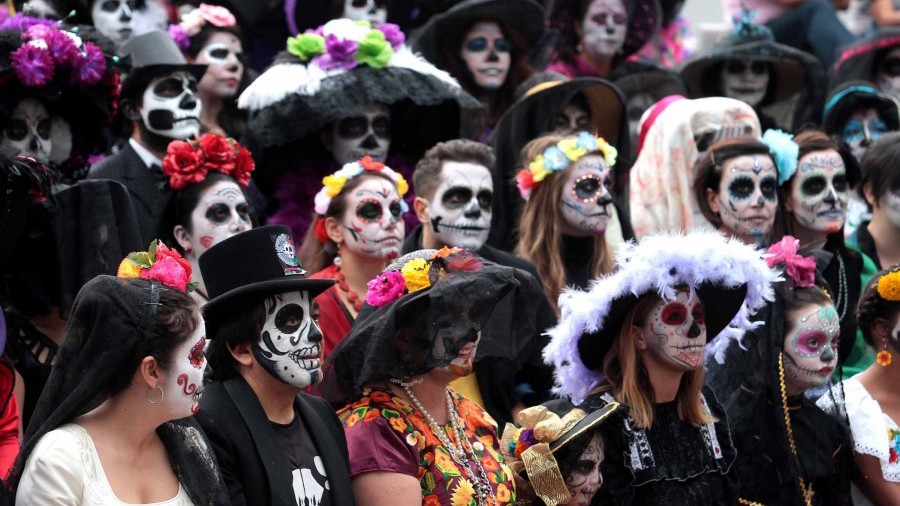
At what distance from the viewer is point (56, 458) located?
14.3 feet

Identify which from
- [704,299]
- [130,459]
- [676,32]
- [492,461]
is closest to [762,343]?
[704,299]

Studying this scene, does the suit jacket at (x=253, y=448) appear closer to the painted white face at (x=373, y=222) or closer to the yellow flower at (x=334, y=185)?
the painted white face at (x=373, y=222)

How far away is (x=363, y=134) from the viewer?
8.64m

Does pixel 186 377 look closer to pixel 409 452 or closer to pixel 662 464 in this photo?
pixel 409 452

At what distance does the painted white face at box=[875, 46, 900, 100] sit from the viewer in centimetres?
1092

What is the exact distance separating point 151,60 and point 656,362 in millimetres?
3559

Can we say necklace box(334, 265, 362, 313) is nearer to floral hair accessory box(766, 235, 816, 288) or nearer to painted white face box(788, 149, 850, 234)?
floral hair accessory box(766, 235, 816, 288)

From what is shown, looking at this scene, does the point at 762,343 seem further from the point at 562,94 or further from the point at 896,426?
the point at 562,94

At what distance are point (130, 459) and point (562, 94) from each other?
505 cm

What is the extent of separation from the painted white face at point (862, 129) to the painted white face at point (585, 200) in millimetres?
2718

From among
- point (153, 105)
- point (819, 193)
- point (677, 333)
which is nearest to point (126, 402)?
point (677, 333)

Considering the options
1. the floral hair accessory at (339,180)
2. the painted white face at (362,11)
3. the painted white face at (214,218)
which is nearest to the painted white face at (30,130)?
the painted white face at (214,218)

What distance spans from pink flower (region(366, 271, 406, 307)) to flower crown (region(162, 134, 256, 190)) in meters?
1.92

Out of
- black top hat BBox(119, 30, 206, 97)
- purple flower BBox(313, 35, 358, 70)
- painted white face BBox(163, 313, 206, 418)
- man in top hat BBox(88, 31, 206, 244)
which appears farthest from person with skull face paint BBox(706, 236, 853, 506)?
black top hat BBox(119, 30, 206, 97)
